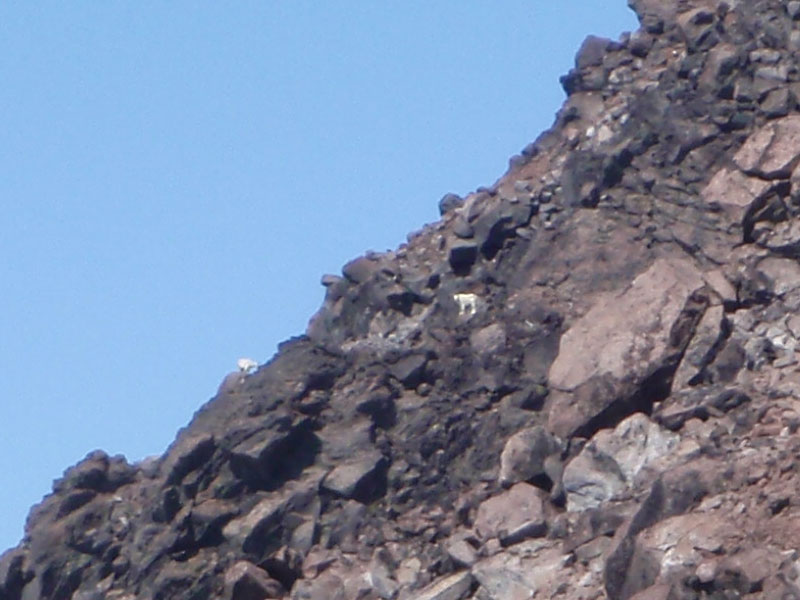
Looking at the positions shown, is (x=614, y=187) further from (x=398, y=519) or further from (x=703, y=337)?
(x=398, y=519)

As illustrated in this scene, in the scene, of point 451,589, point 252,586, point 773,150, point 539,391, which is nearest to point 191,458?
point 252,586

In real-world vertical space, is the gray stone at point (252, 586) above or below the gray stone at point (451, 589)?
above

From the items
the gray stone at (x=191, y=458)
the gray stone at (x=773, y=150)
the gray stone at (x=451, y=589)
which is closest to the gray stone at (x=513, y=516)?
the gray stone at (x=451, y=589)

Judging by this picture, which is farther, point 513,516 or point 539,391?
point 539,391

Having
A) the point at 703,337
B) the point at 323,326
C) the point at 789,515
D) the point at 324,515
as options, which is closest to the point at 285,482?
the point at 324,515

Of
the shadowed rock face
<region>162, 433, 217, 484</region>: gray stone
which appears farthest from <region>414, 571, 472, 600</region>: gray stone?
<region>162, 433, 217, 484</region>: gray stone

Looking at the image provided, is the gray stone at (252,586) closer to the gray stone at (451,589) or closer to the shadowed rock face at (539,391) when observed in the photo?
the shadowed rock face at (539,391)

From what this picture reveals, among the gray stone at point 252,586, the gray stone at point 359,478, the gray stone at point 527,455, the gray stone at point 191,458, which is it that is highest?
the gray stone at point 191,458

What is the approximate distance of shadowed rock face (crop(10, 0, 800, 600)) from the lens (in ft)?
84.6

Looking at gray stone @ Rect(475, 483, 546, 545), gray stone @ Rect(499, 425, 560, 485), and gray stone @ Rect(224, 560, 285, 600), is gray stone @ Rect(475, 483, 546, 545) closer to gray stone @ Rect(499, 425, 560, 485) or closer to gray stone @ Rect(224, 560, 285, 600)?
gray stone @ Rect(499, 425, 560, 485)

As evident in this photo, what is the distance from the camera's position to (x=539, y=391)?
29.2 meters

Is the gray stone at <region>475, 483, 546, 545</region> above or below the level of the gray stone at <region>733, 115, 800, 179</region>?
below

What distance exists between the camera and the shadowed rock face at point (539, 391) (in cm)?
2578

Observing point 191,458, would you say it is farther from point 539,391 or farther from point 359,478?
point 539,391
